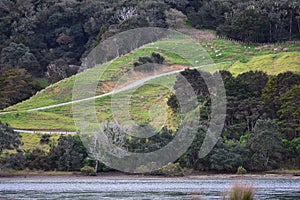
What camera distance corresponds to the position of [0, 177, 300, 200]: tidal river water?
47912 mm

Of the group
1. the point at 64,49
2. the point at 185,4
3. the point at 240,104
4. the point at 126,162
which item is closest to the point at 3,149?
the point at 126,162

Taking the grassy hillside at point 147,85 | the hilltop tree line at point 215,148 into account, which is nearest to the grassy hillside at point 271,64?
the grassy hillside at point 147,85

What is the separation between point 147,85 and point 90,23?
37.7 metres

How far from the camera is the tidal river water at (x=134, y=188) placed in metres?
47.9

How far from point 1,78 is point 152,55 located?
23.4m

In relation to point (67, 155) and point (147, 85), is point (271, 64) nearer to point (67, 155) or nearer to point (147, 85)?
point (147, 85)

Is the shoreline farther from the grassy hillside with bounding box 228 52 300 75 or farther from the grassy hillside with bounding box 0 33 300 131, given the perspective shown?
the grassy hillside with bounding box 228 52 300 75

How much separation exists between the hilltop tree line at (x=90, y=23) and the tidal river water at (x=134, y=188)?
49.7 m

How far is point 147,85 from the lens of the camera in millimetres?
103375

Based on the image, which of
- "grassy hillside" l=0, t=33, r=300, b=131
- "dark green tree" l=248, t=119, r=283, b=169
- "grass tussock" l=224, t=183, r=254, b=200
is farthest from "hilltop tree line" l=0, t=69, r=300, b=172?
"grass tussock" l=224, t=183, r=254, b=200

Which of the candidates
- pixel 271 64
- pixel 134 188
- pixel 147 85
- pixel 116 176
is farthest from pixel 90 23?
pixel 134 188

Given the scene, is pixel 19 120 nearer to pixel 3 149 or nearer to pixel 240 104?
pixel 3 149

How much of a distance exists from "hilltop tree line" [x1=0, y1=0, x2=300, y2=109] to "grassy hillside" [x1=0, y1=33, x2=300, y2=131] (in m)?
5.53

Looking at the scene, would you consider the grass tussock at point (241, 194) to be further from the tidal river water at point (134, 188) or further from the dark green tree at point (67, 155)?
the dark green tree at point (67, 155)
